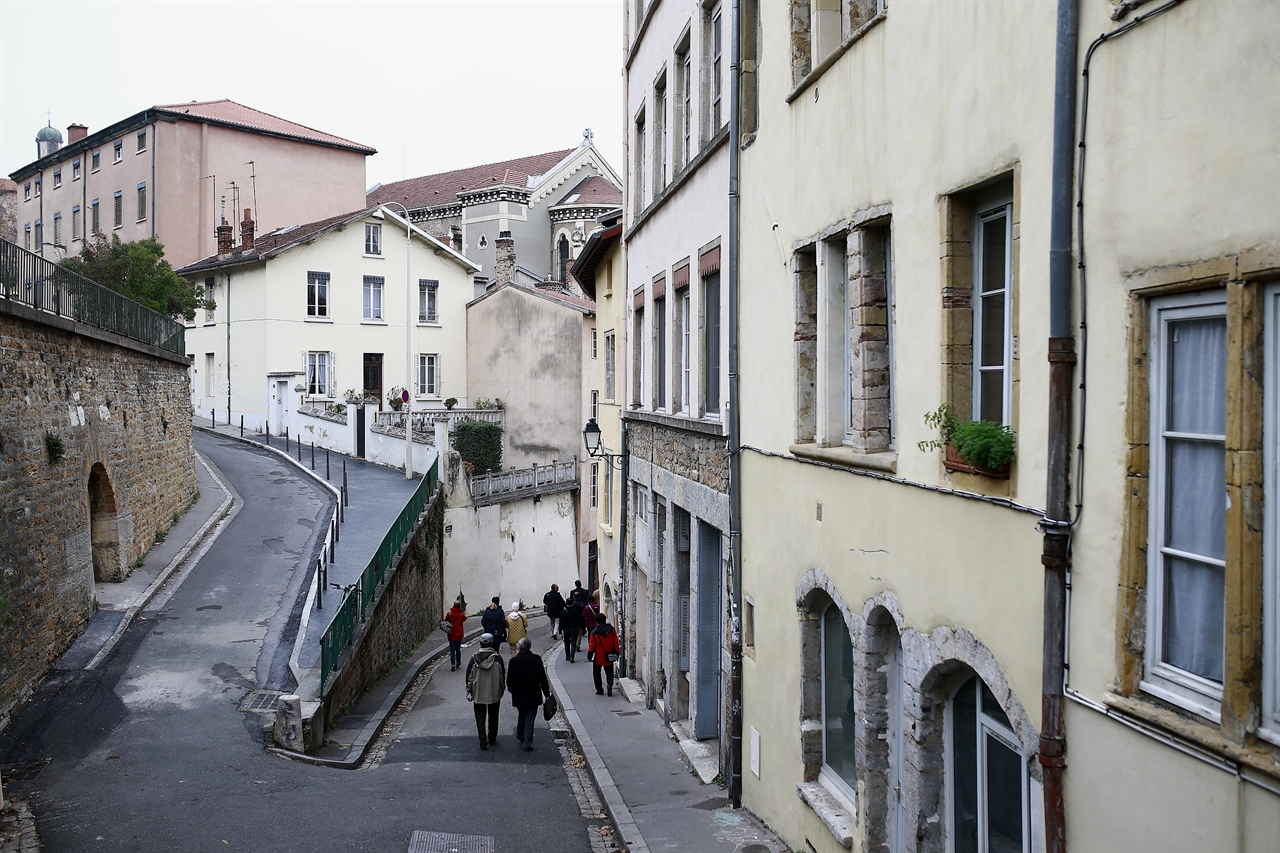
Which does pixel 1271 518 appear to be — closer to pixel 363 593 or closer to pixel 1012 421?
pixel 1012 421

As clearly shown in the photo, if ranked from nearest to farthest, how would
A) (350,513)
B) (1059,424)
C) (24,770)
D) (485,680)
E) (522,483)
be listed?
(1059,424), (24,770), (485,680), (350,513), (522,483)

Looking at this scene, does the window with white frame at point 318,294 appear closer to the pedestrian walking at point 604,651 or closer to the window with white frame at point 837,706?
the pedestrian walking at point 604,651

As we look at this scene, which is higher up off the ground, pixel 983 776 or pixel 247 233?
pixel 247 233

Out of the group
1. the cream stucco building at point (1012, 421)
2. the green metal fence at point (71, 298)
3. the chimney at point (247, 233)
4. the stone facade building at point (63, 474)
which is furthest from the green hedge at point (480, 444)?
the cream stucco building at point (1012, 421)

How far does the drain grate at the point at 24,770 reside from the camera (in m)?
10.7

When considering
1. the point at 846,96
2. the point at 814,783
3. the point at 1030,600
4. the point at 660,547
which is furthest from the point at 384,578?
the point at 1030,600

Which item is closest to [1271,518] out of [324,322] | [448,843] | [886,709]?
[886,709]

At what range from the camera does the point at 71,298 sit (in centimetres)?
1677

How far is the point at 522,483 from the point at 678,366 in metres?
20.1

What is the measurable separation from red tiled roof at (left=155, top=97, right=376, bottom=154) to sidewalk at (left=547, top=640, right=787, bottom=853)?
41.7m

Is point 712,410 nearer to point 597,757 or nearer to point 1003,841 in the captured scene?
point 597,757

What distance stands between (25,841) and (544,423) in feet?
110

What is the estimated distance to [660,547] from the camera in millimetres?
14734

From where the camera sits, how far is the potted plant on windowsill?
5227 millimetres
